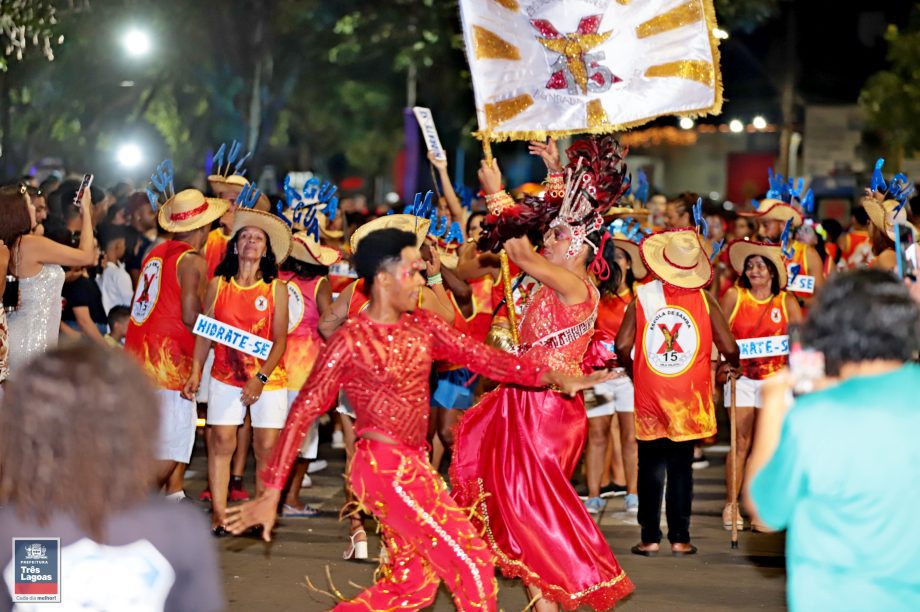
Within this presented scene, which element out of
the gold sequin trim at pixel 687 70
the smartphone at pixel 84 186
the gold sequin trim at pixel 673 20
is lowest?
the smartphone at pixel 84 186

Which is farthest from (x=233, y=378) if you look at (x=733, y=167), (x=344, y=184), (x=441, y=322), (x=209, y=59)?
(x=344, y=184)

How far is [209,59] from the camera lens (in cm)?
3409

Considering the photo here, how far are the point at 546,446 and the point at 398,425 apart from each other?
139cm

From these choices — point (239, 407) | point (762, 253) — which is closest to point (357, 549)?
point (239, 407)

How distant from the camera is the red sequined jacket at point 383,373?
5.47m

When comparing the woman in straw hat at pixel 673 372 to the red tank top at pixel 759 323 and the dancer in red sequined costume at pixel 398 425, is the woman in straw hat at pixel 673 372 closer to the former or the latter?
the red tank top at pixel 759 323

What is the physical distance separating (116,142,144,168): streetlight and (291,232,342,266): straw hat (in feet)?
119

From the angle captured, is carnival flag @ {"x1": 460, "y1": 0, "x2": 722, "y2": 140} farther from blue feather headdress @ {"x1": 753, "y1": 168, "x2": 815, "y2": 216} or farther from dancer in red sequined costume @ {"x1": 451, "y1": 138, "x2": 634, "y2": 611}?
blue feather headdress @ {"x1": 753, "y1": 168, "x2": 815, "y2": 216}

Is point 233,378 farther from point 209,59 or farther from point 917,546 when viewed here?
point 209,59

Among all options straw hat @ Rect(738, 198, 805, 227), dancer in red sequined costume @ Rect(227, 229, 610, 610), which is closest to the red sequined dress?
dancer in red sequined costume @ Rect(227, 229, 610, 610)

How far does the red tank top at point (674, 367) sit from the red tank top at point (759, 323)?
0.73 metres

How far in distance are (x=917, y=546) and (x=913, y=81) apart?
2787 centimetres

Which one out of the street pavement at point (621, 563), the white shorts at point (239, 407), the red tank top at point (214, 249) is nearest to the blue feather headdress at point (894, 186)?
the street pavement at point (621, 563)

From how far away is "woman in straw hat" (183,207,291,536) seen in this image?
8898mm
